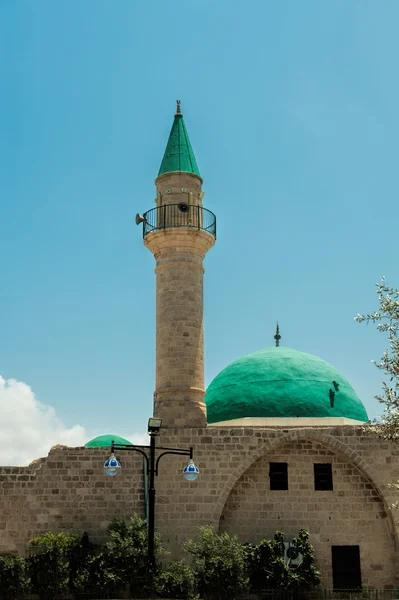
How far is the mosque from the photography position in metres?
14.4

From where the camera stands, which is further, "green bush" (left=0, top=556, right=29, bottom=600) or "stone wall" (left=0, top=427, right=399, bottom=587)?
"stone wall" (left=0, top=427, right=399, bottom=587)

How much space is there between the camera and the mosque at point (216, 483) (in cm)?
1444

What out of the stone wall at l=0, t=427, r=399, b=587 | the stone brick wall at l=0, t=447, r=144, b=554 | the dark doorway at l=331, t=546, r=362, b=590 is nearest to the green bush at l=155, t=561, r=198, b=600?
the stone wall at l=0, t=427, r=399, b=587

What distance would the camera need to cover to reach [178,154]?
16750 millimetres

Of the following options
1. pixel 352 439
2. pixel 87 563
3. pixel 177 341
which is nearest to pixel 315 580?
pixel 352 439

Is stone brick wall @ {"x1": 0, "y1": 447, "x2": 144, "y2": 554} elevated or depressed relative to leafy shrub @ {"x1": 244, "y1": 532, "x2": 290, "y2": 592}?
elevated

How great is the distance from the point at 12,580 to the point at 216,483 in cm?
390

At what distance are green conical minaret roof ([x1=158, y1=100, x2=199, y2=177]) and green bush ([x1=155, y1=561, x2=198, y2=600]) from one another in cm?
788

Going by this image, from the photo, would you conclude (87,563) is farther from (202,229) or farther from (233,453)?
(202,229)

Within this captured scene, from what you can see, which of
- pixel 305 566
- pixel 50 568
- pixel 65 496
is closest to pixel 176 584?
pixel 50 568

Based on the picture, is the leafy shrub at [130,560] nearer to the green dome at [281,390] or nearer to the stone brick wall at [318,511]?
the stone brick wall at [318,511]

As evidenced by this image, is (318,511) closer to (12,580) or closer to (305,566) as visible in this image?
(305,566)

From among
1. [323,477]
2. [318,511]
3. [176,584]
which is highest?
[323,477]

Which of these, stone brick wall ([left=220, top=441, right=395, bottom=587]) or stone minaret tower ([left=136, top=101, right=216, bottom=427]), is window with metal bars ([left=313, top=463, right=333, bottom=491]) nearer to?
stone brick wall ([left=220, top=441, right=395, bottom=587])
